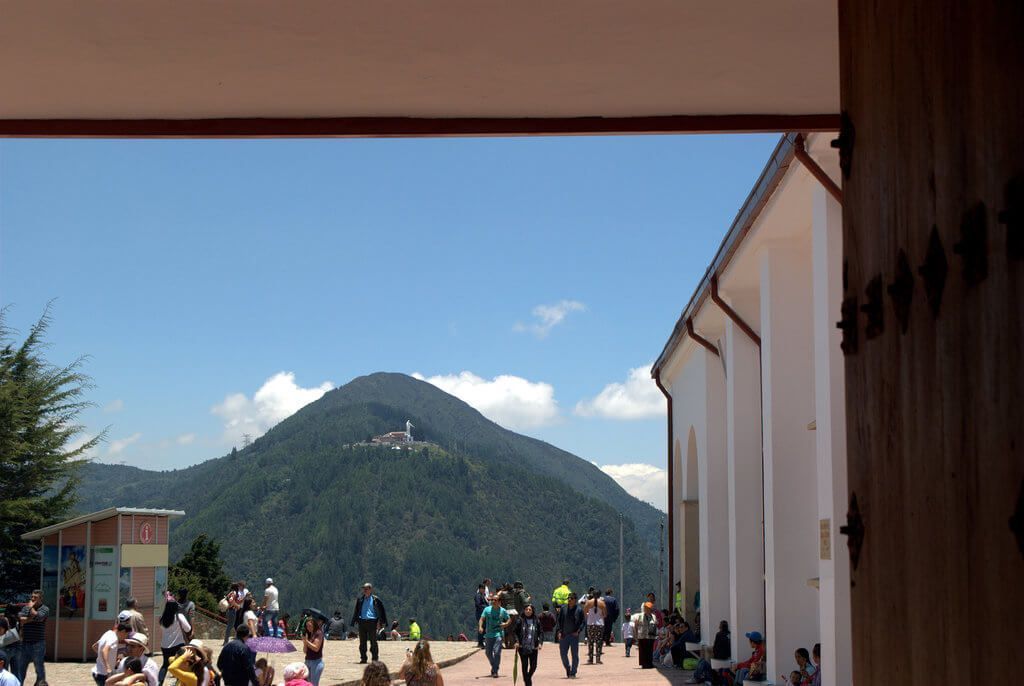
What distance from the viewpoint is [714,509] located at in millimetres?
22984

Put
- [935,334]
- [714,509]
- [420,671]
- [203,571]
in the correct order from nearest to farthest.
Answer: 1. [935,334]
2. [420,671]
3. [714,509]
4. [203,571]

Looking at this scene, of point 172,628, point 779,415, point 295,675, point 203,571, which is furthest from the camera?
point 203,571

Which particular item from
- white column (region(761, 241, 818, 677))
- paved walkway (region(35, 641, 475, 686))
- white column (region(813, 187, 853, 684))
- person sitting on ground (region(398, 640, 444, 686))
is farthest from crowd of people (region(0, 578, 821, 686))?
white column (region(813, 187, 853, 684))

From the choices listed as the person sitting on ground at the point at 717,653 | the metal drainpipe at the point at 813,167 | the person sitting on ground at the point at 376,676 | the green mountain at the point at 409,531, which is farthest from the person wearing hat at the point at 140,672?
the green mountain at the point at 409,531

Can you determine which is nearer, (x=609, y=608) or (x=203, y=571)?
(x=609, y=608)

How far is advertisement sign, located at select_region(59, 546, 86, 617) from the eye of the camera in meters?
22.2

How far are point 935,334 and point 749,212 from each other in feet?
44.4

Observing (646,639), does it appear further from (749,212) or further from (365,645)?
(749,212)

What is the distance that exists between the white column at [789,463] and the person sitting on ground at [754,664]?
1.01m

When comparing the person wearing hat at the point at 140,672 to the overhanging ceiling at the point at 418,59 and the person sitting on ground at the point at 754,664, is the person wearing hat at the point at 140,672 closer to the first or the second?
the overhanging ceiling at the point at 418,59

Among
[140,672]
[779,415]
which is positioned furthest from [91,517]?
[779,415]

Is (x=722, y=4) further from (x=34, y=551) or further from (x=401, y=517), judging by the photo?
(x=401, y=517)

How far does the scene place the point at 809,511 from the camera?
16.0 meters

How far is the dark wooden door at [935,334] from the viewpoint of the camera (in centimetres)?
202
